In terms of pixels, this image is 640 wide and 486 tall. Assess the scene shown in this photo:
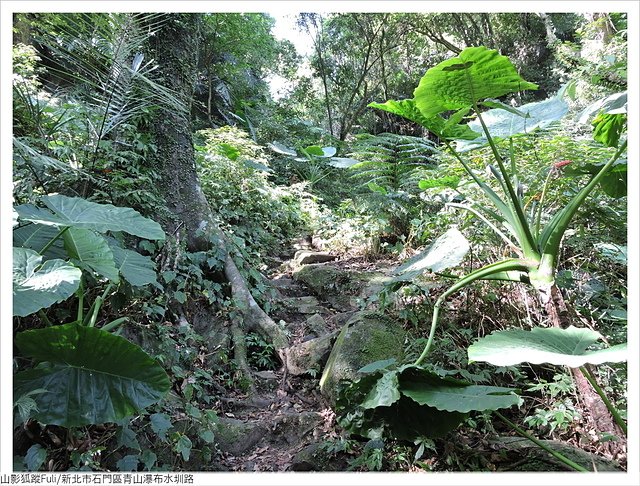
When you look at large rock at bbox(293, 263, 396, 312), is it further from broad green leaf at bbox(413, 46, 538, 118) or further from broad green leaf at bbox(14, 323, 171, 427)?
broad green leaf at bbox(14, 323, 171, 427)

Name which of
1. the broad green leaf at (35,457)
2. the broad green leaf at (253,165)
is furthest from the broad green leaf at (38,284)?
the broad green leaf at (253,165)

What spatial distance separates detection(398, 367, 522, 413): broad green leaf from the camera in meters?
1.09

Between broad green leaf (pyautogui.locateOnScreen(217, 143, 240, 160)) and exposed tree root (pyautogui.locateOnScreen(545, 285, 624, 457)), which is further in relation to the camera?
broad green leaf (pyautogui.locateOnScreen(217, 143, 240, 160))

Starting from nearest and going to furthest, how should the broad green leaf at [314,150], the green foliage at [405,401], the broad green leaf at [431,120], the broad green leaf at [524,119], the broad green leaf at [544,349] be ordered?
the broad green leaf at [544,349] → the green foliage at [405,401] → the broad green leaf at [431,120] → the broad green leaf at [524,119] → the broad green leaf at [314,150]

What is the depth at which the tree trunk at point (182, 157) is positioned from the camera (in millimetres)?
2910

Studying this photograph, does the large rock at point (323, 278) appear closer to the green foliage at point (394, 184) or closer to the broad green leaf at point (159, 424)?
the green foliage at point (394, 184)

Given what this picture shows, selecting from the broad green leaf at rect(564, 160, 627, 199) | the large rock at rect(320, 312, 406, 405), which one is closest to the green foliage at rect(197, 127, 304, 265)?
the large rock at rect(320, 312, 406, 405)

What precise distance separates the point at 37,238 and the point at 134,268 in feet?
1.32

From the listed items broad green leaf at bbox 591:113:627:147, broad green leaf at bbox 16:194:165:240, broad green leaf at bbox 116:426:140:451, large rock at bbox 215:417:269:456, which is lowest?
large rock at bbox 215:417:269:456

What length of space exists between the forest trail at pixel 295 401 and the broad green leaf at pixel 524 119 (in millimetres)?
1360

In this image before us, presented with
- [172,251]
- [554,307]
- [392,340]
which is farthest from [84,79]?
[554,307]

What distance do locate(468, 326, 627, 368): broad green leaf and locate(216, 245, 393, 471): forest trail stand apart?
0.86 metres

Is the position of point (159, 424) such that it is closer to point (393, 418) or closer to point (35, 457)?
point (35, 457)

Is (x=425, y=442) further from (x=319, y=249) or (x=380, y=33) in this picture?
(x=380, y=33)
